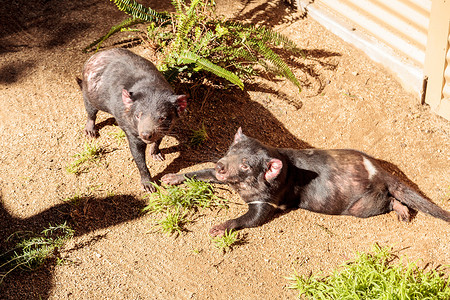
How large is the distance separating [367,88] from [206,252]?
9.48 feet

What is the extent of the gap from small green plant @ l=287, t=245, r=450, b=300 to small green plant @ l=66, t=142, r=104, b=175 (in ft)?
7.85

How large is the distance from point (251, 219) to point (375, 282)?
118cm

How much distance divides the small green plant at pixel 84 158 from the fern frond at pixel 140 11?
171cm

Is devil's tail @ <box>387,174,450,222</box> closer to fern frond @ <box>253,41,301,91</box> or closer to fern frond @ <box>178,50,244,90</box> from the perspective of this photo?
fern frond @ <box>253,41,301,91</box>

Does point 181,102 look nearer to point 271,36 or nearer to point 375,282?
point 271,36

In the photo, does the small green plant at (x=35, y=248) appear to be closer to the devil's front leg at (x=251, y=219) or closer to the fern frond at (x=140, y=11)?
the devil's front leg at (x=251, y=219)

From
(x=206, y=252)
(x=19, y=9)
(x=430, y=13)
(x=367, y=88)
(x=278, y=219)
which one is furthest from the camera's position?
(x=19, y=9)

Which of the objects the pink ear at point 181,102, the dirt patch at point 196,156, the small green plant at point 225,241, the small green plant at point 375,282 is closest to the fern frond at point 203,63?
the dirt patch at point 196,156

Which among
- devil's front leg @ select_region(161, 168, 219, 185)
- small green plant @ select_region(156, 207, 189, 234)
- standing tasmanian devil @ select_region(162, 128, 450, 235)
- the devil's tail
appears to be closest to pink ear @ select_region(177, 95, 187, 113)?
standing tasmanian devil @ select_region(162, 128, 450, 235)

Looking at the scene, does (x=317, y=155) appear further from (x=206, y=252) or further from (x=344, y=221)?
(x=206, y=252)

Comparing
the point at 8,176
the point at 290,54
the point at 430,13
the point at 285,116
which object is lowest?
the point at 8,176

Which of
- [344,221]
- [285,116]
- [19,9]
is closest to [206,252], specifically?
[344,221]

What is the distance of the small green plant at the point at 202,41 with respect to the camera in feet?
16.4

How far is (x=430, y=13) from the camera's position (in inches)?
179
